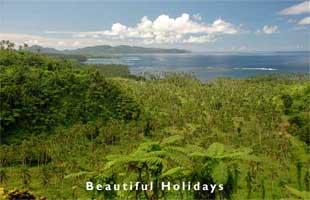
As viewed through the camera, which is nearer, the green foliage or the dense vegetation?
the dense vegetation

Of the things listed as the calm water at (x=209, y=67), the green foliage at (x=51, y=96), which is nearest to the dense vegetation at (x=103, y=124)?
the green foliage at (x=51, y=96)

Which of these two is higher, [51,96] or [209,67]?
[51,96]

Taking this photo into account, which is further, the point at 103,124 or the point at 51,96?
the point at 103,124

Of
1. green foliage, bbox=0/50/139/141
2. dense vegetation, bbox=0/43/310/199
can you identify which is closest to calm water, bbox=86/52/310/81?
dense vegetation, bbox=0/43/310/199

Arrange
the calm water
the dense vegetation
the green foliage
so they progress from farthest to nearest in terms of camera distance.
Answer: the calm water, the green foliage, the dense vegetation

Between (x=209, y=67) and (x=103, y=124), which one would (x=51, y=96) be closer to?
(x=103, y=124)

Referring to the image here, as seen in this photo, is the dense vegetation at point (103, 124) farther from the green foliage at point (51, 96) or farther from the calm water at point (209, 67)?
the calm water at point (209, 67)

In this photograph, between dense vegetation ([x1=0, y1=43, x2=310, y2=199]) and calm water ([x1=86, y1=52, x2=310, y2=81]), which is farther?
calm water ([x1=86, y1=52, x2=310, y2=81])

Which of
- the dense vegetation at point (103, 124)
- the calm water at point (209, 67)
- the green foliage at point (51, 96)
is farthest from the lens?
the calm water at point (209, 67)

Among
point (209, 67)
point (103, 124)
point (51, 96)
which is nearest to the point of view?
point (51, 96)

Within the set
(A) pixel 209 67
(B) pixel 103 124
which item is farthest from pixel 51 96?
(A) pixel 209 67

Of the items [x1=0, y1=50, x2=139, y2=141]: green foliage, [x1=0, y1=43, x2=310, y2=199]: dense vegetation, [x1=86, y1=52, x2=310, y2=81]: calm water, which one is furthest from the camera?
[x1=86, y1=52, x2=310, y2=81]: calm water

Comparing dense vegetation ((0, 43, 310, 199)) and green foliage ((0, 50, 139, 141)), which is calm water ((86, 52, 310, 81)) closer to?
dense vegetation ((0, 43, 310, 199))

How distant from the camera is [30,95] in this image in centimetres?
2848
